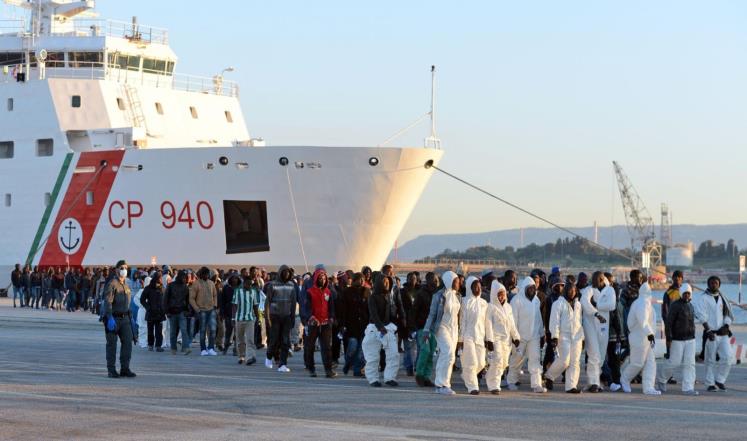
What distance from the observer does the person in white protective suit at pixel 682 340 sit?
13875 millimetres

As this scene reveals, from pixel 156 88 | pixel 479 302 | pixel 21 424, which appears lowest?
pixel 21 424

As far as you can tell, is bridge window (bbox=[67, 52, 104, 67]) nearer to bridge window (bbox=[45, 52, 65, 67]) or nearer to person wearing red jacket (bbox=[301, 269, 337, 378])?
bridge window (bbox=[45, 52, 65, 67])

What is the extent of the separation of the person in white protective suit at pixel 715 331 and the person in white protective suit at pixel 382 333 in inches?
134

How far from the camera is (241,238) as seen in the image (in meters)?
30.4

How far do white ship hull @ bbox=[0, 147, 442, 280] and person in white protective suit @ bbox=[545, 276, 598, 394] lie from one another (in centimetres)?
1587

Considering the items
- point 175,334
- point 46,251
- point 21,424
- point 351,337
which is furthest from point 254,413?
point 46,251

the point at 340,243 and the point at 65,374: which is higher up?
the point at 340,243

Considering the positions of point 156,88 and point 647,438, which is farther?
point 156,88

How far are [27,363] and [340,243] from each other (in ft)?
48.4

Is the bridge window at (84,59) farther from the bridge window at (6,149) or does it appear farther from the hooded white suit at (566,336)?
the hooded white suit at (566,336)

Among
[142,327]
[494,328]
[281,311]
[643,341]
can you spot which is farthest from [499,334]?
[142,327]

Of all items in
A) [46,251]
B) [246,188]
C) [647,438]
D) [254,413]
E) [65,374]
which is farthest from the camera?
[46,251]

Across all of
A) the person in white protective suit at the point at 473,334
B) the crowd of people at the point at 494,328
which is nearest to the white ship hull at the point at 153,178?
the crowd of people at the point at 494,328

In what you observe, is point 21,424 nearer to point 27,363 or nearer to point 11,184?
point 27,363
